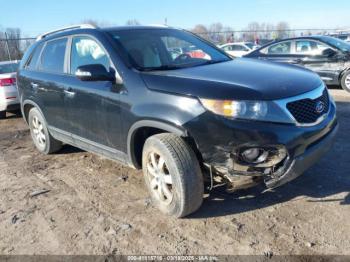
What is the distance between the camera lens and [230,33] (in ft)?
106

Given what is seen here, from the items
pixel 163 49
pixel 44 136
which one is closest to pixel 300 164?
pixel 163 49

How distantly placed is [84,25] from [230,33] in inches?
1147

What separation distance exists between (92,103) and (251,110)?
6.19 ft

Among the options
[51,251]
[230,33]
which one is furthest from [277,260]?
[230,33]

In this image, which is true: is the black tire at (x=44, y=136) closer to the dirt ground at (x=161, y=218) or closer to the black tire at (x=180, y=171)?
the dirt ground at (x=161, y=218)

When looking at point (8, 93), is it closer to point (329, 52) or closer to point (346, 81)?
point (329, 52)

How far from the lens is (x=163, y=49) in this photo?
169 inches

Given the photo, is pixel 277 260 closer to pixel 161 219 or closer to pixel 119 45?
pixel 161 219

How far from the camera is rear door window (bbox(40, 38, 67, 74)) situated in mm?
4785

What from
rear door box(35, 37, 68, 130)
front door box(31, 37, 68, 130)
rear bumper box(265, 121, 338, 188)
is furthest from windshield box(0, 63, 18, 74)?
rear bumper box(265, 121, 338, 188)

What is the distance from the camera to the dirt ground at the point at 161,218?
3109 mm

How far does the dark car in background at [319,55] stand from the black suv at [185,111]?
5661 millimetres

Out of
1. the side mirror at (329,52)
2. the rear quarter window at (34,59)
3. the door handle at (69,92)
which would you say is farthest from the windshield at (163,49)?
the side mirror at (329,52)

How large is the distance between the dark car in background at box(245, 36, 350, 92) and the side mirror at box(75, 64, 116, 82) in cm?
700
